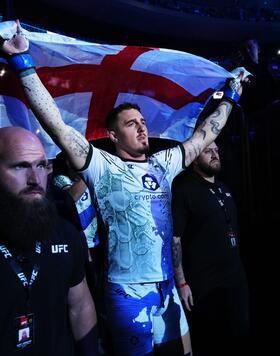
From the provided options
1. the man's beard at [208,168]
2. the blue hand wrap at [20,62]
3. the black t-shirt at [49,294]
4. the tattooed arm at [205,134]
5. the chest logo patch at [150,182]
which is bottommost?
the black t-shirt at [49,294]

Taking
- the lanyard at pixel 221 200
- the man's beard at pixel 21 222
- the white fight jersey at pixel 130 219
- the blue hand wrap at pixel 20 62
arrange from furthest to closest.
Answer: the lanyard at pixel 221 200, the white fight jersey at pixel 130 219, the blue hand wrap at pixel 20 62, the man's beard at pixel 21 222

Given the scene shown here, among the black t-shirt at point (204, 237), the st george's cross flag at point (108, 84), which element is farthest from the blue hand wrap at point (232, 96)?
the black t-shirt at point (204, 237)

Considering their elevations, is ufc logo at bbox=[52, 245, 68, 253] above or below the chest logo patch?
below

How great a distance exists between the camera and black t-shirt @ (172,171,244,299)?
234cm

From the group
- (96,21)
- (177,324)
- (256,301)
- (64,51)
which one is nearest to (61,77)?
(64,51)

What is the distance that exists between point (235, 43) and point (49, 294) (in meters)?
12.4

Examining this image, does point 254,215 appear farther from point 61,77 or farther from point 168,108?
point 61,77

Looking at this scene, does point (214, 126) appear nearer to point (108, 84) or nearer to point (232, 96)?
point (232, 96)

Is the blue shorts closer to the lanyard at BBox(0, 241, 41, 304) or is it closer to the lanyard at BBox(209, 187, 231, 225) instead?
the lanyard at BBox(0, 241, 41, 304)

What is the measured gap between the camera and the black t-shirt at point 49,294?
3.42 feet

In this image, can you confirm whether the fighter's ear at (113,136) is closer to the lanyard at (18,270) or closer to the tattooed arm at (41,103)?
the tattooed arm at (41,103)

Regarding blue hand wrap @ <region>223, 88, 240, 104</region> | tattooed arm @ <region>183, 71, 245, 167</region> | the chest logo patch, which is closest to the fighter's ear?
the chest logo patch

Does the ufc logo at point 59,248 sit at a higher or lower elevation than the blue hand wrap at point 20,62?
lower

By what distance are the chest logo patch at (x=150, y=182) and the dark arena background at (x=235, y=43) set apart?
2.51 meters
